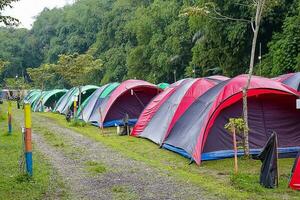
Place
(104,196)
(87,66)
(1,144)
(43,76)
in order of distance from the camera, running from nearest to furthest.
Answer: (104,196), (1,144), (87,66), (43,76)

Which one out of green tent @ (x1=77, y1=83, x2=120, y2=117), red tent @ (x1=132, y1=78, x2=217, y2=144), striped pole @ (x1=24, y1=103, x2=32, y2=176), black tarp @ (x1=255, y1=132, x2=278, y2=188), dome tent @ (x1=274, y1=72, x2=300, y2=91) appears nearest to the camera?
black tarp @ (x1=255, y1=132, x2=278, y2=188)

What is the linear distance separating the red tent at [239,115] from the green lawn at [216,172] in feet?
1.27

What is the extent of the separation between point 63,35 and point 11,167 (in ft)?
229

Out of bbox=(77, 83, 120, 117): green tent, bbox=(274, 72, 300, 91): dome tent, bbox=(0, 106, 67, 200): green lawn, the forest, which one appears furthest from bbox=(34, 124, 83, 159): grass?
bbox=(274, 72, 300, 91): dome tent

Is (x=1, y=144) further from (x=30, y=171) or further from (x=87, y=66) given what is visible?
(x=87, y=66)

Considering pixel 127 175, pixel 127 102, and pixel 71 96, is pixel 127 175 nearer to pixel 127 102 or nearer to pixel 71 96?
pixel 127 102

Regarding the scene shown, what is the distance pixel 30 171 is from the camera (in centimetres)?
866

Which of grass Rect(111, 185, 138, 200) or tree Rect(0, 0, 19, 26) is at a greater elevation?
tree Rect(0, 0, 19, 26)

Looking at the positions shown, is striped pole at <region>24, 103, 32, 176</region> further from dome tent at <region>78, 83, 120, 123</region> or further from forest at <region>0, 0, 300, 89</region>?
dome tent at <region>78, 83, 120, 123</region>

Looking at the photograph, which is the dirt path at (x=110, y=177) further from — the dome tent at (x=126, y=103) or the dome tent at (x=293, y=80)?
the dome tent at (x=126, y=103)

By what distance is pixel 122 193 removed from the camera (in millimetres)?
7637

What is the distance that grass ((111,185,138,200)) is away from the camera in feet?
24.1

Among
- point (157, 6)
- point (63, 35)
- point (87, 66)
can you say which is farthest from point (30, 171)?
point (63, 35)

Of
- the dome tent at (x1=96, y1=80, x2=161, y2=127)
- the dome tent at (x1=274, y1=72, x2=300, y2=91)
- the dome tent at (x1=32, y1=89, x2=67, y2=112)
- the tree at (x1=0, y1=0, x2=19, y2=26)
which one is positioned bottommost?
the dome tent at (x1=32, y1=89, x2=67, y2=112)
